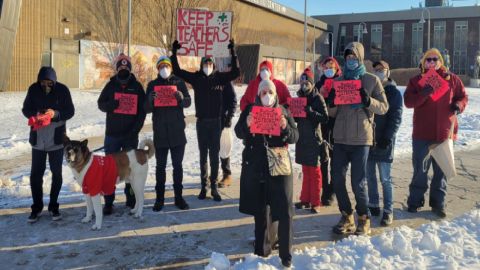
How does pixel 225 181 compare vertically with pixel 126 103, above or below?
below

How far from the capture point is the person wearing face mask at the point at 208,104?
6.85 m

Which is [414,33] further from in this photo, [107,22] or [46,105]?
[46,105]

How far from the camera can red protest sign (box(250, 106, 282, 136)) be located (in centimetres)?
428

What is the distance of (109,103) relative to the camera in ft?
20.3

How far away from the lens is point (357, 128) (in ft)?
17.3

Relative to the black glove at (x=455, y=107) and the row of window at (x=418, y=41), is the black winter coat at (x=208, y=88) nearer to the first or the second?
the black glove at (x=455, y=107)

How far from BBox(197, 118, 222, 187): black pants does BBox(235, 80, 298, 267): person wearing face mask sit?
236 centimetres

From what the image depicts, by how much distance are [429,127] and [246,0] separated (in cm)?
3896

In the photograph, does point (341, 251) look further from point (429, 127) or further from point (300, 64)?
point (300, 64)

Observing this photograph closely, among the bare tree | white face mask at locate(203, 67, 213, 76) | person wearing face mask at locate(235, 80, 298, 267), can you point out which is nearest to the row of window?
the bare tree

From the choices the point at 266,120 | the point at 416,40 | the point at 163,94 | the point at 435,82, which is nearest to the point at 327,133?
the point at 435,82

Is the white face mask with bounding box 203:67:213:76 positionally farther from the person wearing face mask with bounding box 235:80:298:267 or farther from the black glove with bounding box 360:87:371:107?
the black glove with bounding box 360:87:371:107

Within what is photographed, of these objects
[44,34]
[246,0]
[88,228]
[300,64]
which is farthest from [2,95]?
[300,64]

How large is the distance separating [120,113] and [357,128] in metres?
3.25
